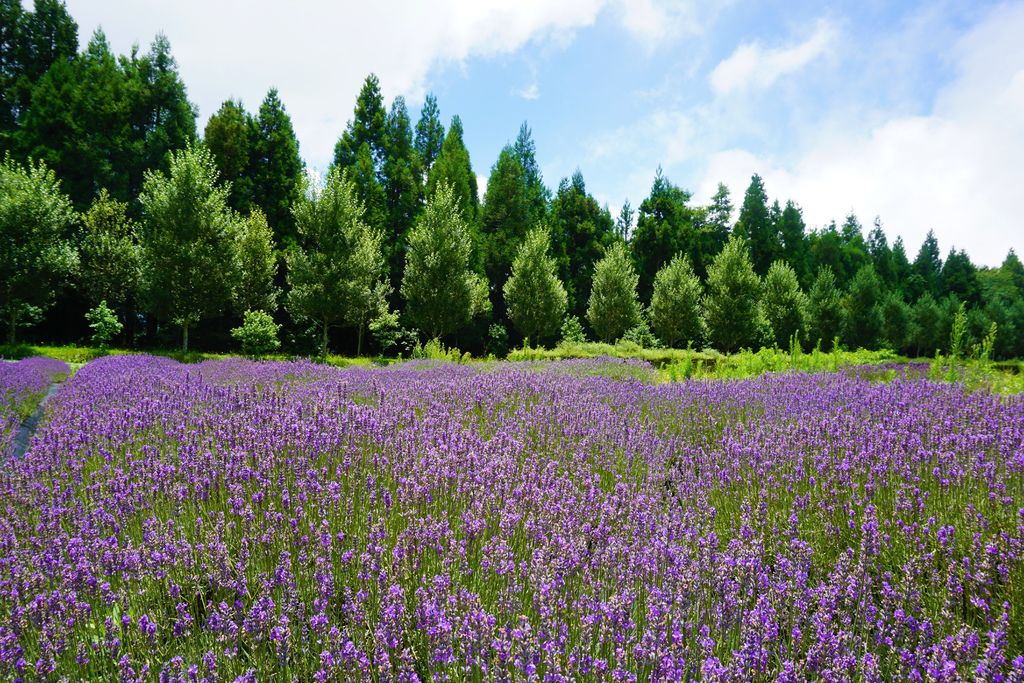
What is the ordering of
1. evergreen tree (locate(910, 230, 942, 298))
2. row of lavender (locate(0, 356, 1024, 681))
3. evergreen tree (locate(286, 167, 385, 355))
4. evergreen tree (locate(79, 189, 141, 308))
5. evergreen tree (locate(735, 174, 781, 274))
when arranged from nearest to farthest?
row of lavender (locate(0, 356, 1024, 681)) → evergreen tree (locate(286, 167, 385, 355)) → evergreen tree (locate(79, 189, 141, 308)) → evergreen tree (locate(735, 174, 781, 274)) → evergreen tree (locate(910, 230, 942, 298))

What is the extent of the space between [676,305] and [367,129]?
2007 cm

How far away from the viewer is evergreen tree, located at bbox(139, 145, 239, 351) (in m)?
17.2

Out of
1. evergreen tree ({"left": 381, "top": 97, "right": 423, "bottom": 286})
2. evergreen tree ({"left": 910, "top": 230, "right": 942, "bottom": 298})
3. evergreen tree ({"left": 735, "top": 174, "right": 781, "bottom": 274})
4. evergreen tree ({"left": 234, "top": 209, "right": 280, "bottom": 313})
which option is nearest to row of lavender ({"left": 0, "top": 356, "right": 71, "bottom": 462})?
evergreen tree ({"left": 234, "top": 209, "right": 280, "bottom": 313})

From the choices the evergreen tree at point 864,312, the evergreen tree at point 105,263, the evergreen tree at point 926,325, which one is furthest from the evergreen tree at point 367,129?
the evergreen tree at point 926,325

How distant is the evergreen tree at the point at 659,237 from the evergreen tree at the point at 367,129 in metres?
17.7

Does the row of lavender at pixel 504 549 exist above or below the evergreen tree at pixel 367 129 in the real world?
below

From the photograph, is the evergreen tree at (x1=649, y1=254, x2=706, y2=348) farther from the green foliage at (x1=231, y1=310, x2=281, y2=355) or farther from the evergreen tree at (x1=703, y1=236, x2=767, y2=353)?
the green foliage at (x1=231, y1=310, x2=281, y2=355)

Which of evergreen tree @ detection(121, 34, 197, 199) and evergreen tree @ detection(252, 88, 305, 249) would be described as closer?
evergreen tree @ detection(121, 34, 197, 199)

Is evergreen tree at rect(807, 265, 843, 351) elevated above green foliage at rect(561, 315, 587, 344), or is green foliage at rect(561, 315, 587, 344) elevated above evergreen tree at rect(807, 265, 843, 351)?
evergreen tree at rect(807, 265, 843, 351)

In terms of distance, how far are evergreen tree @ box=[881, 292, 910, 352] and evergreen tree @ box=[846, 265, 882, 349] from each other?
229cm

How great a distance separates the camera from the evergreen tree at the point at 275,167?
93.2 ft

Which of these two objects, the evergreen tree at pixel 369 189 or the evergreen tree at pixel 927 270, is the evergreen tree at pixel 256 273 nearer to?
the evergreen tree at pixel 369 189

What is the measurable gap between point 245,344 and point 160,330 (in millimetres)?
7216

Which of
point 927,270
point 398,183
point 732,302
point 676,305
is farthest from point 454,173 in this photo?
point 927,270
